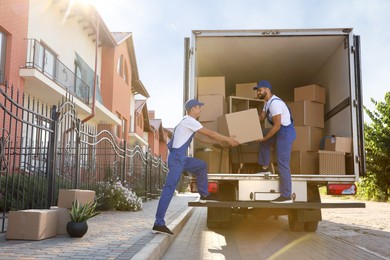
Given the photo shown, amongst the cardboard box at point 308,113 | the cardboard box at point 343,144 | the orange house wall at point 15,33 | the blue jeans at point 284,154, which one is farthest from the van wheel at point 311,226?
the orange house wall at point 15,33

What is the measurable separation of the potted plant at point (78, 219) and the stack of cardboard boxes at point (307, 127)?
3991 mm

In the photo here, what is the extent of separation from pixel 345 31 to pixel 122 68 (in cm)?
2091

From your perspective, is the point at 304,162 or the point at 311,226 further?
the point at 304,162

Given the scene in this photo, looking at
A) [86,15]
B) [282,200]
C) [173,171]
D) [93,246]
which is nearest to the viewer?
[93,246]

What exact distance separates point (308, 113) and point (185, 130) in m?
3.31

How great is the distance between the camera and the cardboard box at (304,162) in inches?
336

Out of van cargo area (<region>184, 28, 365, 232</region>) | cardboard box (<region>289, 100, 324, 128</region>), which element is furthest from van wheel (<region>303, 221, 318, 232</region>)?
cardboard box (<region>289, 100, 324, 128</region>)

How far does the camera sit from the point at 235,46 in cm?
879

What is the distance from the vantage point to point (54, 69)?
57.6 feet

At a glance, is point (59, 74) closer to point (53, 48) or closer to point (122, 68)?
point (53, 48)

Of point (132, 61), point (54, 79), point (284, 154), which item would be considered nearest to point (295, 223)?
point (284, 154)

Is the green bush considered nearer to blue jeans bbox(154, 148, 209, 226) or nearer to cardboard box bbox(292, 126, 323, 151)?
cardboard box bbox(292, 126, 323, 151)

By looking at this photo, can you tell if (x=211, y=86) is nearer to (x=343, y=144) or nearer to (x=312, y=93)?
(x=312, y=93)

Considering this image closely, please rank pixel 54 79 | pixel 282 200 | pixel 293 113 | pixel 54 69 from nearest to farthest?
1. pixel 282 200
2. pixel 293 113
3. pixel 54 79
4. pixel 54 69
